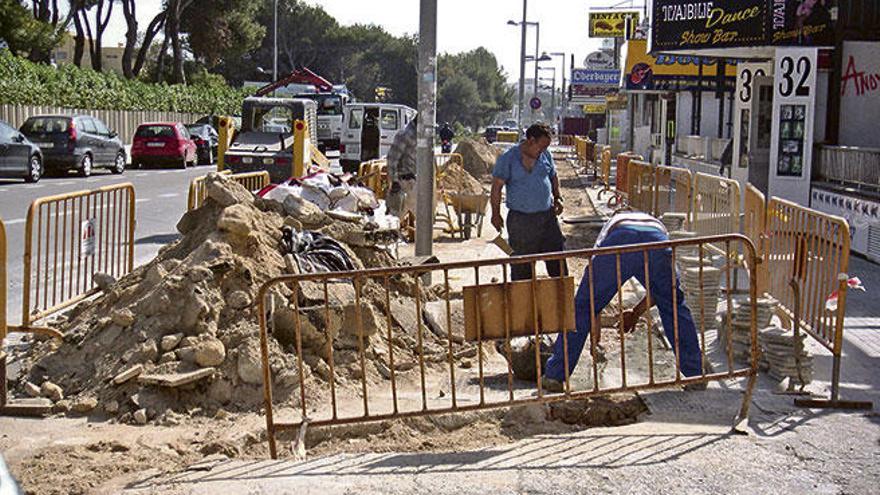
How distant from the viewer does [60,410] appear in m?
6.80

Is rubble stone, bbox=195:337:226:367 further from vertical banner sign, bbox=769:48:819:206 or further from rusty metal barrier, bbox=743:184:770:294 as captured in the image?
vertical banner sign, bbox=769:48:819:206

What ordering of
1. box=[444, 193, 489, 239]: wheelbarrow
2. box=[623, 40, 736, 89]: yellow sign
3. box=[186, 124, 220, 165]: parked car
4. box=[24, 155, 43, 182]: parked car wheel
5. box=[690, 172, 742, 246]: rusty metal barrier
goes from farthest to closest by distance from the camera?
box=[186, 124, 220, 165]: parked car
box=[623, 40, 736, 89]: yellow sign
box=[24, 155, 43, 182]: parked car wheel
box=[444, 193, 489, 239]: wheelbarrow
box=[690, 172, 742, 246]: rusty metal barrier

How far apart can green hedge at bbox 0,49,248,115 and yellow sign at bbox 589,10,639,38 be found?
20453 millimetres

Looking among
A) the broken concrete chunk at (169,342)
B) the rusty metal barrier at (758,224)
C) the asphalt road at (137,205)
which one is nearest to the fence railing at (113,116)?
the asphalt road at (137,205)

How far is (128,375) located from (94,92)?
37799 millimetres

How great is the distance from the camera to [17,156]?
24.8 metres

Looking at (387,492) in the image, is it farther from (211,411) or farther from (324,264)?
(324,264)

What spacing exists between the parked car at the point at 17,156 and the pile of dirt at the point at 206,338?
689 inches

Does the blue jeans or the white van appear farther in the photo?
the white van

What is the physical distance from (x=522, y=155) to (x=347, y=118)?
22.9 metres

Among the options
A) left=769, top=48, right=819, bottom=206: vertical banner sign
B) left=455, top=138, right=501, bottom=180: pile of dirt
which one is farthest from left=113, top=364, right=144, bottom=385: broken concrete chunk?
left=455, top=138, right=501, bottom=180: pile of dirt

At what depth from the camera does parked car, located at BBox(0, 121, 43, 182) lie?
24.7 meters

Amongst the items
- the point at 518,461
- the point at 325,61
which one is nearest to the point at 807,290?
the point at 518,461

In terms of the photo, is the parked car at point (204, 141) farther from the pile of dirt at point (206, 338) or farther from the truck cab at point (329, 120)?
the pile of dirt at point (206, 338)
